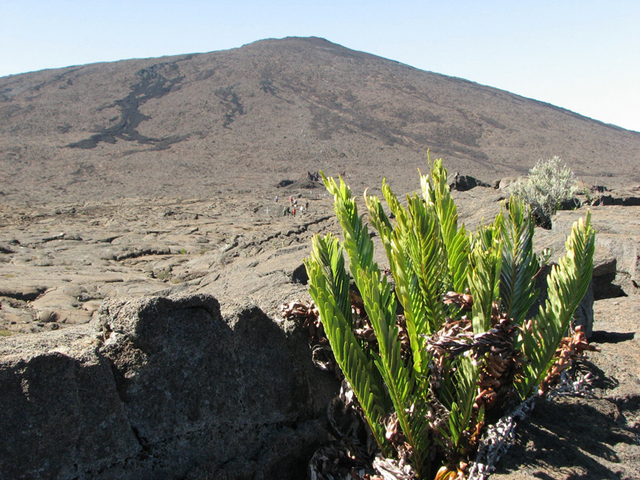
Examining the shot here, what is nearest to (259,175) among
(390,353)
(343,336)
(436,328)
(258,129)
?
(258,129)

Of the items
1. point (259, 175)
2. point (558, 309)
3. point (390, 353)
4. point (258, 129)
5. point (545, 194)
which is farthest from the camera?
point (258, 129)

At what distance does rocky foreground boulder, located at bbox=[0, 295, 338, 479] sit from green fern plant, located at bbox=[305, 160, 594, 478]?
14.4 inches

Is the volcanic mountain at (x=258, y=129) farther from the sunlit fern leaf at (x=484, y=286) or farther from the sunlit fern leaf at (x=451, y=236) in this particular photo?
the sunlit fern leaf at (x=484, y=286)

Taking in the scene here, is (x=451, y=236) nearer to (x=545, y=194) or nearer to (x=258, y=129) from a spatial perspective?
(x=545, y=194)

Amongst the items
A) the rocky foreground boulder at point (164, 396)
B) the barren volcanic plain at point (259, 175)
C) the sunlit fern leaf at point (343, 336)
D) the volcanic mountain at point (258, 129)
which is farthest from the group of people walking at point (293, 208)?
the rocky foreground boulder at point (164, 396)

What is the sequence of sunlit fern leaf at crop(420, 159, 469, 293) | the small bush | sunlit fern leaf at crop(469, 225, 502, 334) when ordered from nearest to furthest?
sunlit fern leaf at crop(469, 225, 502, 334), sunlit fern leaf at crop(420, 159, 469, 293), the small bush

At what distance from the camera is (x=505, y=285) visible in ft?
8.32

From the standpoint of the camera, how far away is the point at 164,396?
213cm

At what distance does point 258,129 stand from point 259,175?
10614 millimetres

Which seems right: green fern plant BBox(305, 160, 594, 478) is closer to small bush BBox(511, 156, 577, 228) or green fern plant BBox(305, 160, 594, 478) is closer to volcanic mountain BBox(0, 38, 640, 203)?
small bush BBox(511, 156, 577, 228)

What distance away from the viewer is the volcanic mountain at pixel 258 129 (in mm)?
28859

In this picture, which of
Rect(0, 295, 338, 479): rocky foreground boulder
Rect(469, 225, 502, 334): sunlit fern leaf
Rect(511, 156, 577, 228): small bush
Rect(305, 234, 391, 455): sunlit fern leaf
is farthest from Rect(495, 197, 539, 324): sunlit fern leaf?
Rect(511, 156, 577, 228): small bush

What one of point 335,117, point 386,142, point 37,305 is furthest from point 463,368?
point 335,117

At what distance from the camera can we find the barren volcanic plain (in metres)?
3.04
